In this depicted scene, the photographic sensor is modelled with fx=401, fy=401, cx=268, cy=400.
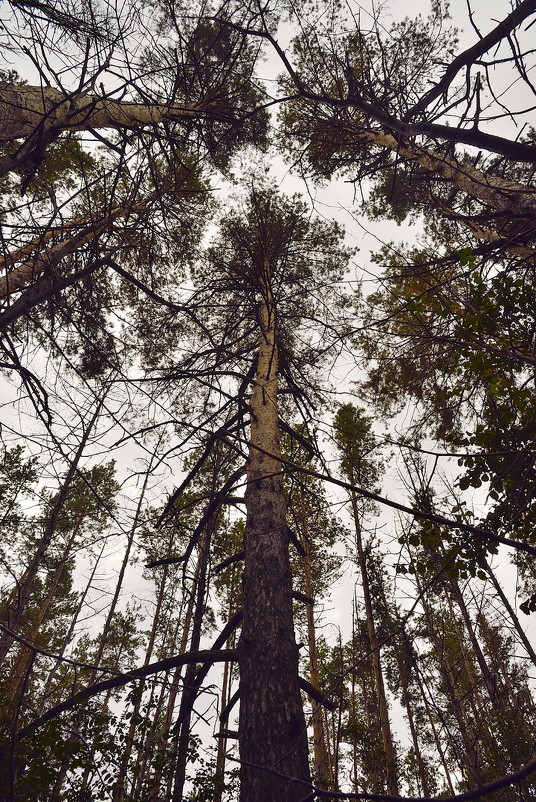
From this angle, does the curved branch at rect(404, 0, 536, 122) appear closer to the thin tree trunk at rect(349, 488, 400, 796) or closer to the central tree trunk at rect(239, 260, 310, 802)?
the central tree trunk at rect(239, 260, 310, 802)

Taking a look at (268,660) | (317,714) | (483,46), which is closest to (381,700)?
(317,714)

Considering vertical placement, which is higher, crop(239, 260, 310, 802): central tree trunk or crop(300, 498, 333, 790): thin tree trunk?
crop(300, 498, 333, 790): thin tree trunk

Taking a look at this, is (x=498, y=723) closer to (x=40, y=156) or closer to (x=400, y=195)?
(x=400, y=195)

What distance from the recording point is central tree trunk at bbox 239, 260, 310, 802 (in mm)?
1905

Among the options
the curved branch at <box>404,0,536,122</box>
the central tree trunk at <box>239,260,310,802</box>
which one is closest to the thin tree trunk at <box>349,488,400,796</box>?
the central tree trunk at <box>239,260,310,802</box>

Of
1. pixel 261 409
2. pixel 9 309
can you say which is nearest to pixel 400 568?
pixel 261 409

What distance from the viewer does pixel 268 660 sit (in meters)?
2.28

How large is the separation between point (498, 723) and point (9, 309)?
1144 centimetres

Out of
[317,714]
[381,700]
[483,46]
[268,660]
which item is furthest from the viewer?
[381,700]

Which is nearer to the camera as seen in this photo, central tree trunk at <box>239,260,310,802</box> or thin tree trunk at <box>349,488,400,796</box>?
central tree trunk at <box>239,260,310,802</box>

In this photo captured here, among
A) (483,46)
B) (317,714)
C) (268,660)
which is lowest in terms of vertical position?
(268,660)

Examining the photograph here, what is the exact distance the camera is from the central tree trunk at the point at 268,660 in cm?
191

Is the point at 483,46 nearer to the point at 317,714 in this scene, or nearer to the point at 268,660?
the point at 268,660

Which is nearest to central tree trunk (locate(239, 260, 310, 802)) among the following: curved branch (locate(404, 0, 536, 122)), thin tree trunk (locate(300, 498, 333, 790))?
curved branch (locate(404, 0, 536, 122))
